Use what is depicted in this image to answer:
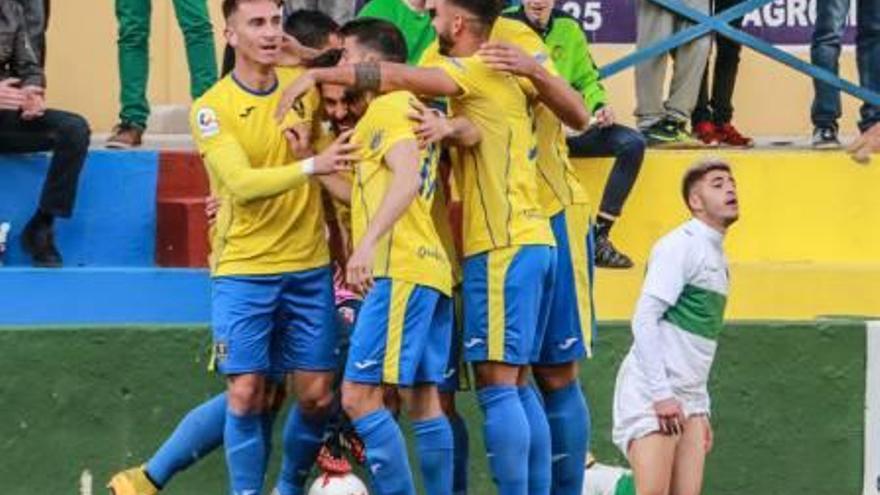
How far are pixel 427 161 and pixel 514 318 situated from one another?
28.2 inches

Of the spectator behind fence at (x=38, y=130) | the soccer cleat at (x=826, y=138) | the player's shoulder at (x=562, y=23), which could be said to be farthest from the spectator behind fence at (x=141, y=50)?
the soccer cleat at (x=826, y=138)

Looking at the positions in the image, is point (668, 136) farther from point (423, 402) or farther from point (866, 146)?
point (423, 402)

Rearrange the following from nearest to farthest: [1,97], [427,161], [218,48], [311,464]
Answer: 1. [427,161]
2. [311,464]
3. [1,97]
4. [218,48]

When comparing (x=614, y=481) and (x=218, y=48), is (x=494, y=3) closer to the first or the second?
(x=614, y=481)

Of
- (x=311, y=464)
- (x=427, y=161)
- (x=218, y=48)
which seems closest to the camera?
(x=427, y=161)

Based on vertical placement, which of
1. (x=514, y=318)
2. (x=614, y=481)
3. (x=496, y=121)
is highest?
(x=496, y=121)

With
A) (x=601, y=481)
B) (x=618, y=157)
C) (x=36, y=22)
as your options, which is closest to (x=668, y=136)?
(x=618, y=157)

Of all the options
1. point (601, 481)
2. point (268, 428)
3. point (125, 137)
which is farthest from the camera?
point (125, 137)

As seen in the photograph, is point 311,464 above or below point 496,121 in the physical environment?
below

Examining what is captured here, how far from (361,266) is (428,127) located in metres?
→ 0.67

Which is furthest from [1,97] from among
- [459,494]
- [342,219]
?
[459,494]

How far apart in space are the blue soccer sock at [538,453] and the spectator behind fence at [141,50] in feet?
11.2

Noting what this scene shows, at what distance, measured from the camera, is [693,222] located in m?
12.7

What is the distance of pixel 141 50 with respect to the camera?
15.3m
